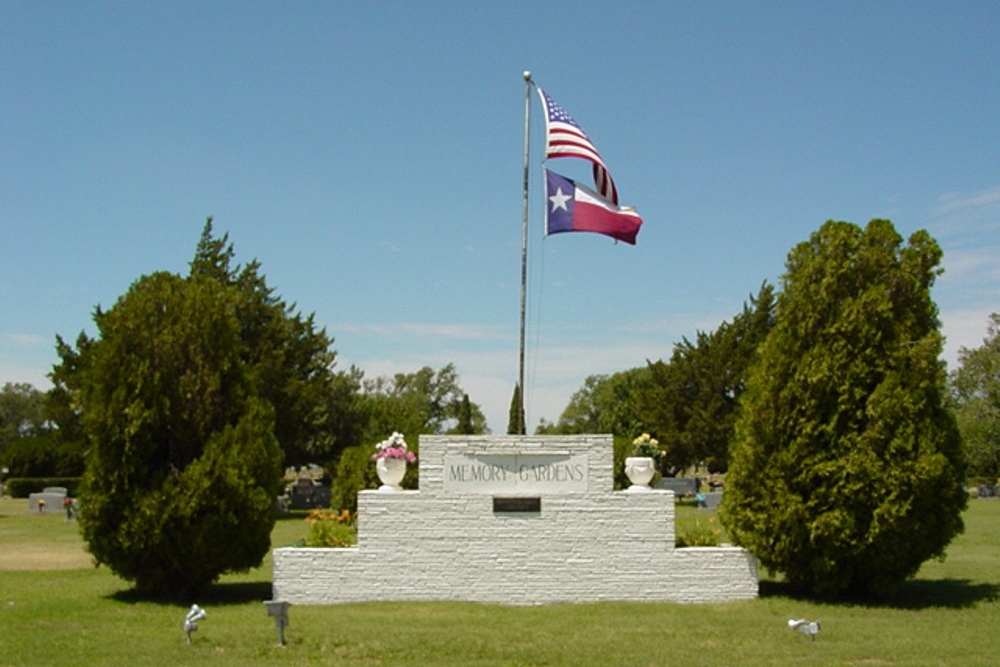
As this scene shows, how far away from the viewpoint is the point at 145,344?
1280 centimetres

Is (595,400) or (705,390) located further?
(595,400)

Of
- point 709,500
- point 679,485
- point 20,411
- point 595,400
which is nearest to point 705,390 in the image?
point 679,485

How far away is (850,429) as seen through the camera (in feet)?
40.7

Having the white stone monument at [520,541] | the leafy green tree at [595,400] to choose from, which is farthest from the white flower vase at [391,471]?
the leafy green tree at [595,400]

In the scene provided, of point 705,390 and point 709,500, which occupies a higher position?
point 705,390

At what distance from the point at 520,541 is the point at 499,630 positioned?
216 cm

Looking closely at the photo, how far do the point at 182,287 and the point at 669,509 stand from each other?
7.17 m

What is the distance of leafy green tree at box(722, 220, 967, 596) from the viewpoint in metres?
12.1

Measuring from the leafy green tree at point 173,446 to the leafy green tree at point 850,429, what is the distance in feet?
21.0

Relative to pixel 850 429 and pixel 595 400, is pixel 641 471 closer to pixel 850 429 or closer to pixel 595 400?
pixel 850 429

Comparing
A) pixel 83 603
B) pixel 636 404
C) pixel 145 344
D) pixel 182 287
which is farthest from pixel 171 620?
pixel 636 404

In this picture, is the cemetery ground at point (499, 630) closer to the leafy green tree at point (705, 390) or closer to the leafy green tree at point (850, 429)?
the leafy green tree at point (850, 429)

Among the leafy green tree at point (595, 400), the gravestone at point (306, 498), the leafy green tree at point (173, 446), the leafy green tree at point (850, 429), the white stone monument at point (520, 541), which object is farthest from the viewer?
the leafy green tree at point (595, 400)

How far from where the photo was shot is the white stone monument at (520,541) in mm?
12742
